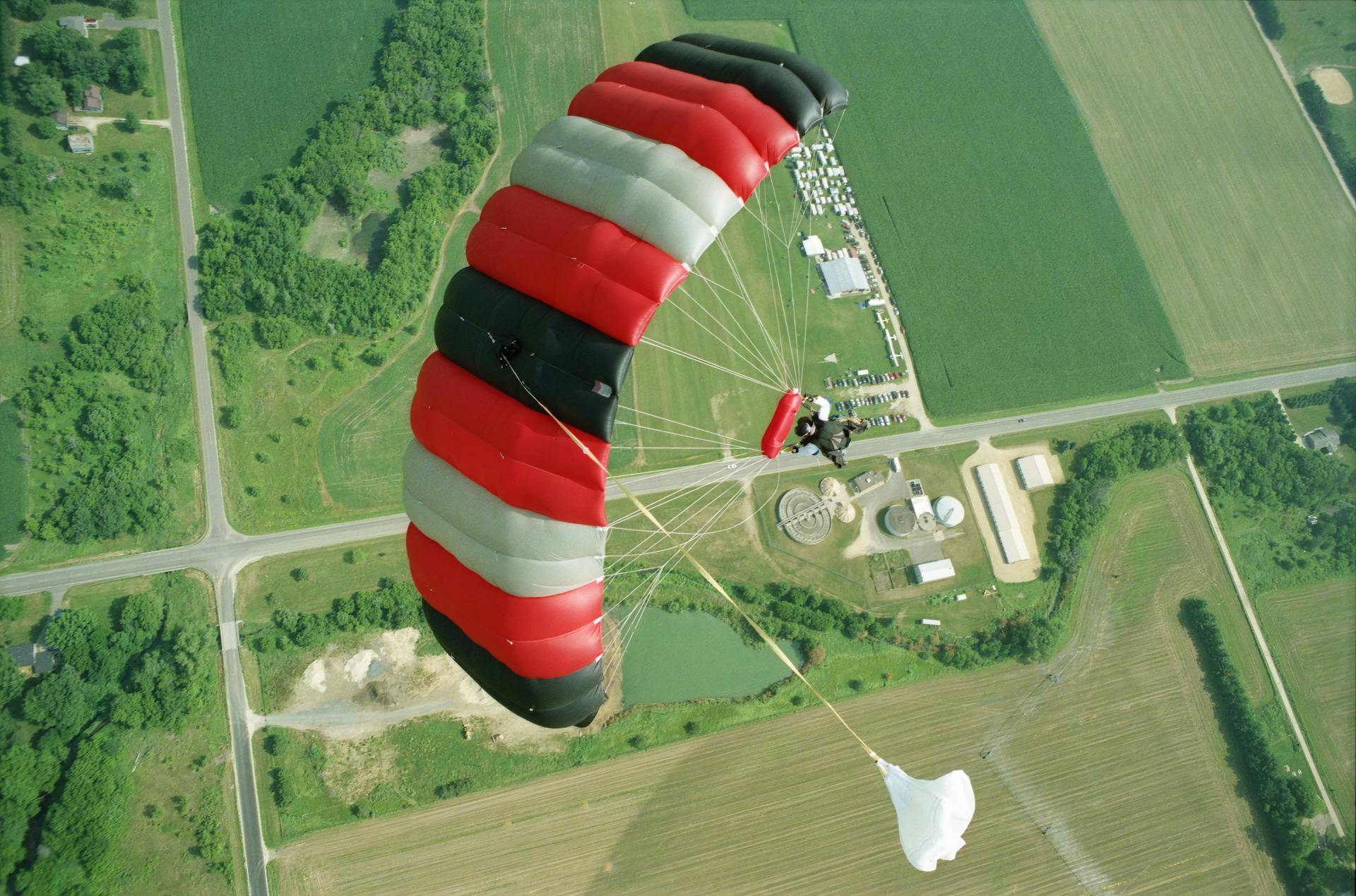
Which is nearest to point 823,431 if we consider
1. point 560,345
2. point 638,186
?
point 560,345

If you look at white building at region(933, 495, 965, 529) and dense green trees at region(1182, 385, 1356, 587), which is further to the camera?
dense green trees at region(1182, 385, 1356, 587)

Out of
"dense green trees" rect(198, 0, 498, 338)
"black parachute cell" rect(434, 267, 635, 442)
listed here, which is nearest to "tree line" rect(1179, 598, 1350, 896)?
"black parachute cell" rect(434, 267, 635, 442)

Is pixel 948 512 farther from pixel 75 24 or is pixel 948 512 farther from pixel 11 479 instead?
pixel 75 24

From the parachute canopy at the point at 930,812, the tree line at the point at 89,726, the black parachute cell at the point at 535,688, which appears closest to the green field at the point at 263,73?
the tree line at the point at 89,726

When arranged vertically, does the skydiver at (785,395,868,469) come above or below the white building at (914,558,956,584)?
above

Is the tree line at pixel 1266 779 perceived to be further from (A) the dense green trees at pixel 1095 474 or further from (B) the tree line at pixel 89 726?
(B) the tree line at pixel 89 726

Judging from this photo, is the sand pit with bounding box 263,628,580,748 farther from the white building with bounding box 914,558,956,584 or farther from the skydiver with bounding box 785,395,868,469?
the skydiver with bounding box 785,395,868,469

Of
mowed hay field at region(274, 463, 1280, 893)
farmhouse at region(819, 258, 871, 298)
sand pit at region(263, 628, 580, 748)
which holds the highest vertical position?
farmhouse at region(819, 258, 871, 298)

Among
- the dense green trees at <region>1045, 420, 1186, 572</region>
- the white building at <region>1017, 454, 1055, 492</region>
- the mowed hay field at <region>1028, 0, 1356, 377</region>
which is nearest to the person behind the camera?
the dense green trees at <region>1045, 420, 1186, 572</region>
